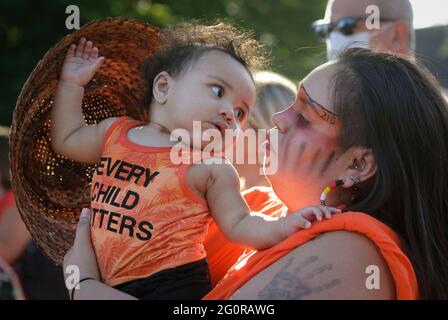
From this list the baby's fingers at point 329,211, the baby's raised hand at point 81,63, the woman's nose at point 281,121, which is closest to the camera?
the baby's fingers at point 329,211

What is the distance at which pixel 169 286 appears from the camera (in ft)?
7.52

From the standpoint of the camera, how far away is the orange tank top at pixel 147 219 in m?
2.31

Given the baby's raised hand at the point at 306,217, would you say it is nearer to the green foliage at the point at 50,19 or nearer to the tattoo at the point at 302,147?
the tattoo at the point at 302,147

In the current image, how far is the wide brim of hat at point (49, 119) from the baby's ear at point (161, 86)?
19 cm

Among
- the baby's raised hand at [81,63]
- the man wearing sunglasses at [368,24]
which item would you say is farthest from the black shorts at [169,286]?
the man wearing sunglasses at [368,24]

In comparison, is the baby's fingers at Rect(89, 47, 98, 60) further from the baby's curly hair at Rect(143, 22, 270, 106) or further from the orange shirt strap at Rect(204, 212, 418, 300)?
the orange shirt strap at Rect(204, 212, 418, 300)

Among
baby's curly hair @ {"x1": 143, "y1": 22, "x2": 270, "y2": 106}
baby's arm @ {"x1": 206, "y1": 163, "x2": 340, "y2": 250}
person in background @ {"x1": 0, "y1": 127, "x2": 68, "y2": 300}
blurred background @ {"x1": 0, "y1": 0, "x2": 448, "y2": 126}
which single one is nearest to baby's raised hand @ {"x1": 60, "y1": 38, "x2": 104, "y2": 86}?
baby's curly hair @ {"x1": 143, "y1": 22, "x2": 270, "y2": 106}

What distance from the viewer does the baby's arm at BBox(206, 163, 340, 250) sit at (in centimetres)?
218

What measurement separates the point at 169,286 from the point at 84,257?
1.01ft

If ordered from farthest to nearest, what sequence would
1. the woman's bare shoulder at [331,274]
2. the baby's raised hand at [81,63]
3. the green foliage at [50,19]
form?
the green foliage at [50,19] < the baby's raised hand at [81,63] < the woman's bare shoulder at [331,274]

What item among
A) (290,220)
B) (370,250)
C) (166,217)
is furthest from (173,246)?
(370,250)
